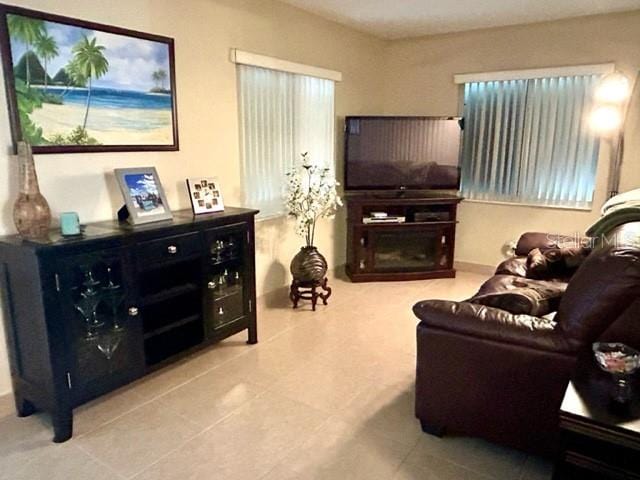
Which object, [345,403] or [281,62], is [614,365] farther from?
[281,62]

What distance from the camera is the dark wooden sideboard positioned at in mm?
2146

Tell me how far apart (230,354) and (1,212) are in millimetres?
1575

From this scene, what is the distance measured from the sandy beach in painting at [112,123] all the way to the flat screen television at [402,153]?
2.12 metres

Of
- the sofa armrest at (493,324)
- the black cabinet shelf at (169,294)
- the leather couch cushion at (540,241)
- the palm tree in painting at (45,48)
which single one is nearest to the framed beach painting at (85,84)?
the palm tree in painting at (45,48)

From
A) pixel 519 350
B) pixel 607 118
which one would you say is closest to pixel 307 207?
pixel 519 350

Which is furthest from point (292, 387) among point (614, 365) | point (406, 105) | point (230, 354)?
point (406, 105)

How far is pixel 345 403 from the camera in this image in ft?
8.28

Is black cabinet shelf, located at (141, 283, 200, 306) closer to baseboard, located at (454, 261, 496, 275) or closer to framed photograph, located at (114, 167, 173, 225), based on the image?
framed photograph, located at (114, 167, 173, 225)

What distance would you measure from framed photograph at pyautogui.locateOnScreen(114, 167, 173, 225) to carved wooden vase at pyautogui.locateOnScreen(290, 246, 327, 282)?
140 cm

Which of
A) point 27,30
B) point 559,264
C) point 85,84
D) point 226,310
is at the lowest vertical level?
point 226,310

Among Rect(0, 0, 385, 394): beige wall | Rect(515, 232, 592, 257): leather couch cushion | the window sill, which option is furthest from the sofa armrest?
the window sill

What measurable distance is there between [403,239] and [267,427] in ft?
9.28

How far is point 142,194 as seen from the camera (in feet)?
8.77

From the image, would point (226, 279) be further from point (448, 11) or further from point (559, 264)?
point (448, 11)
